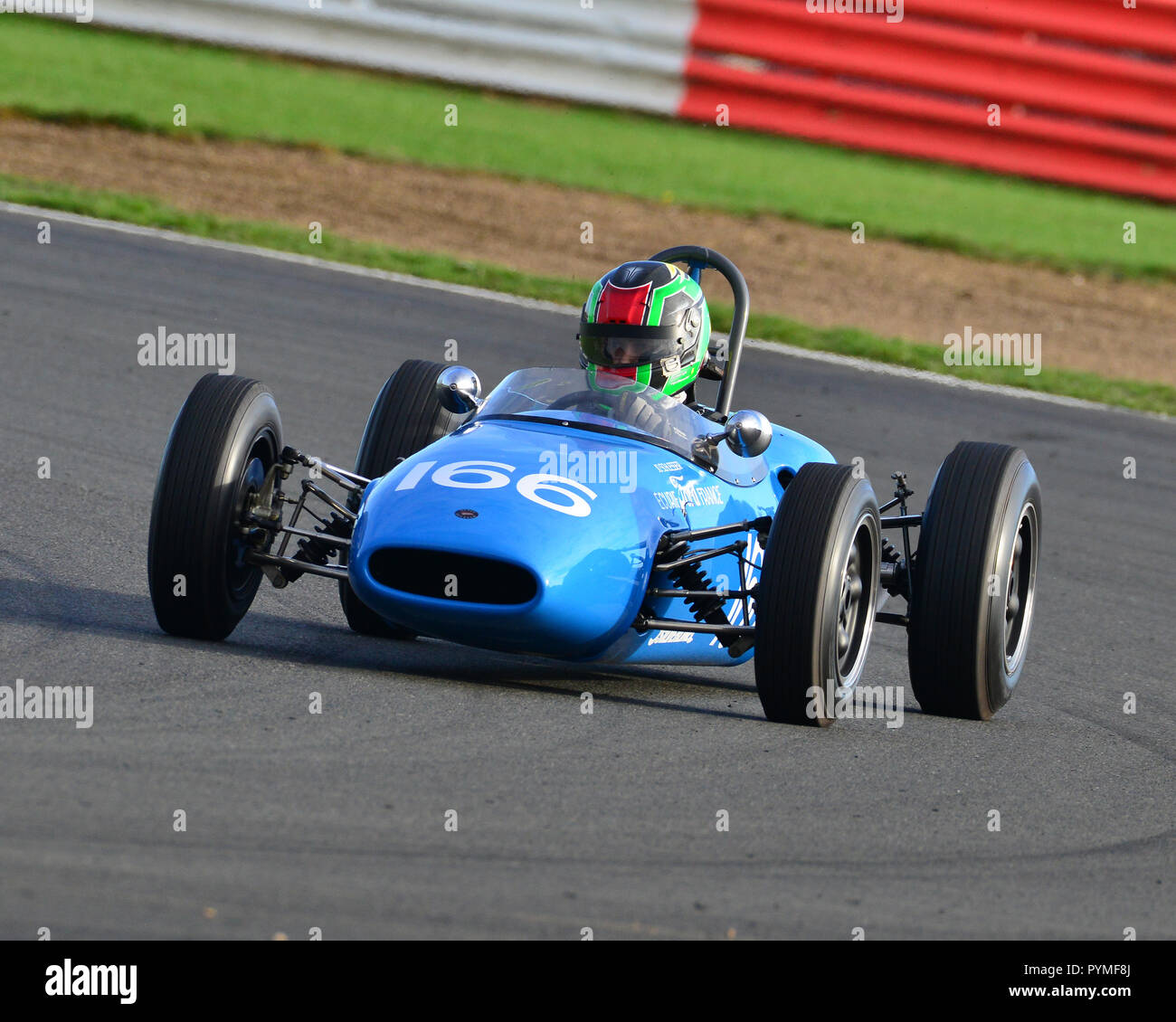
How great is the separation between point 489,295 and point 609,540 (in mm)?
7821

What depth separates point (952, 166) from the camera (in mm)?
17141

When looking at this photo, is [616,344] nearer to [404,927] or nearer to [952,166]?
[404,927]

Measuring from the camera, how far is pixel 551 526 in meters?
5.58

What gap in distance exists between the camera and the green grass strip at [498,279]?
1311 centimetres

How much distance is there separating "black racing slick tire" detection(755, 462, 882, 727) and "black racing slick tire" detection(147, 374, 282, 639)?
1.64 m

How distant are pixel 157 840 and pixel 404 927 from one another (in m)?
0.63

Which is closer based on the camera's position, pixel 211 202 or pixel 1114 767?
pixel 1114 767

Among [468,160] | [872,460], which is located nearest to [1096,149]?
[468,160]
